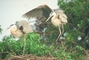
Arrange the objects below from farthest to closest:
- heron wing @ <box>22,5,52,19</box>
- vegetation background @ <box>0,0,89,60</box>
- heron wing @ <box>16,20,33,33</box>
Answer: heron wing @ <box>22,5,52,19</box> < heron wing @ <box>16,20,33,33</box> < vegetation background @ <box>0,0,89,60</box>

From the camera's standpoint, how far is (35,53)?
5863 millimetres

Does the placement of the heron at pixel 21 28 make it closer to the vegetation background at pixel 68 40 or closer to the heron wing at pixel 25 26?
the heron wing at pixel 25 26

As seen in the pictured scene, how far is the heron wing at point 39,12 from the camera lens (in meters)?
8.13

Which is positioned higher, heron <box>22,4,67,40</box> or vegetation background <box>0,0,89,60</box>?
heron <box>22,4,67,40</box>

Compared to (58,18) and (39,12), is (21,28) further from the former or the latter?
(39,12)

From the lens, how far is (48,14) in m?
8.33

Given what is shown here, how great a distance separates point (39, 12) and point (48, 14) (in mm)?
214

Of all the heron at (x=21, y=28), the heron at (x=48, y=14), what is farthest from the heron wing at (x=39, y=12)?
the heron at (x=21, y=28)

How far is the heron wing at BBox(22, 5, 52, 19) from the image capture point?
320 inches

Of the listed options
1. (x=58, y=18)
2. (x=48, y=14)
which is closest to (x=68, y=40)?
(x=58, y=18)

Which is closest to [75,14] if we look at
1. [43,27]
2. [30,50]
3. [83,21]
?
[83,21]

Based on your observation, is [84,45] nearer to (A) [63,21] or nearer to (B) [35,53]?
(A) [63,21]

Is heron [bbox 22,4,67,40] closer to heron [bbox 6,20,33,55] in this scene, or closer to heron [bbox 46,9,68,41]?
heron [bbox 46,9,68,41]

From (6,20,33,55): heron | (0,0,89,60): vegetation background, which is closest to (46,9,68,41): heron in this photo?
(0,0,89,60): vegetation background
